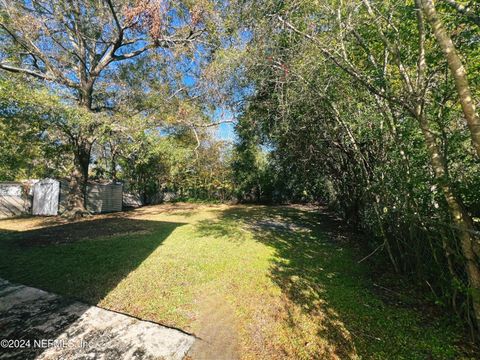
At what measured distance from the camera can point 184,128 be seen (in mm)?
10516

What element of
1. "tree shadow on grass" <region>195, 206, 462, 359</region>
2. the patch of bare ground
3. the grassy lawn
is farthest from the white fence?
the patch of bare ground

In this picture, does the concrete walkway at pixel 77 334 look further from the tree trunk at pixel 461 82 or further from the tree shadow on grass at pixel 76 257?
the tree trunk at pixel 461 82

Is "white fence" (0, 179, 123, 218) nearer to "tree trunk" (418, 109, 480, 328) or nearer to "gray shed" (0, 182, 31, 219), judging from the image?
"gray shed" (0, 182, 31, 219)

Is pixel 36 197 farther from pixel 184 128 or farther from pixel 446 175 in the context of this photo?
pixel 446 175

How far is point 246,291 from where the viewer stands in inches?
121

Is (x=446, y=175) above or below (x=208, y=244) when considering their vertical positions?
above

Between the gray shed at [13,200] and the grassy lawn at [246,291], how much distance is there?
627cm

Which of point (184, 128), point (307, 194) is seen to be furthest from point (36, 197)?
point (307, 194)

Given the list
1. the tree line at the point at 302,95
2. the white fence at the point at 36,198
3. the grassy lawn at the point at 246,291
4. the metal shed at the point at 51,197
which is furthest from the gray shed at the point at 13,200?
the grassy lawn at the point at 246,291

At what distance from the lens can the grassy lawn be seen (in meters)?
2.13

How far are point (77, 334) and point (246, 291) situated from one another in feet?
6.36

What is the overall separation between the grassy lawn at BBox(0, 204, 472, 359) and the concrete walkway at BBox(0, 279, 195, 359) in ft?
0.65

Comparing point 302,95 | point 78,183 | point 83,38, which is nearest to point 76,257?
point 302,95

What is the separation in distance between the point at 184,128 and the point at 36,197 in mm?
8147
